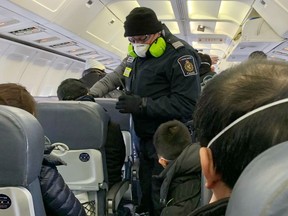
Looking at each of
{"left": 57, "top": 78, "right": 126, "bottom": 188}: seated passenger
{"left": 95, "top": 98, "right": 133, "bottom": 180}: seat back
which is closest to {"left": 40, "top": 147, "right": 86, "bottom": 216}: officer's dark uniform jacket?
{"left": 57, "top": 78, "right": 126, "bottom": 188}: seated passenger

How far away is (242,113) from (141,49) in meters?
2.32

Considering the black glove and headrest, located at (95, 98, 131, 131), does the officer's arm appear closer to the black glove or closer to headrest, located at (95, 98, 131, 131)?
headrest, located at (95, 98, 131, 131)

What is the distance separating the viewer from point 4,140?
1.51 metres

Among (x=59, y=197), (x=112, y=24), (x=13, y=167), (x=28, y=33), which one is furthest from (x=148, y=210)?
(x=112, y=24)

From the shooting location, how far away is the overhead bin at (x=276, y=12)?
18.2 ft

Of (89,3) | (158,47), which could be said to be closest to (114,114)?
(158,47)

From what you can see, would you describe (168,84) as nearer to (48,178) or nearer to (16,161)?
(48,178)

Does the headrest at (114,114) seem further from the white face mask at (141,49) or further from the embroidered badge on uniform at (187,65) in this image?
the embroidered badge on uniform at (187,65)

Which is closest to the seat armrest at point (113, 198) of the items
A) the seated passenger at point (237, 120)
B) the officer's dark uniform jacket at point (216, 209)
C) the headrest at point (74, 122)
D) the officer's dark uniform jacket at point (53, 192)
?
the headrest at point (74, 122)

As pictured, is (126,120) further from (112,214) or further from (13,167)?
(13,167)

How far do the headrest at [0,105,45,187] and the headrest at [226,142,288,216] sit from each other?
1108 mm

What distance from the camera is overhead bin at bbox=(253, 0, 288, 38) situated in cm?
556

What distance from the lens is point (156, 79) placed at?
307cm

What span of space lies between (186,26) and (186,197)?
6.67 meters
